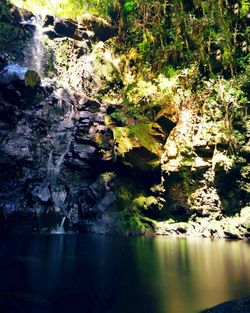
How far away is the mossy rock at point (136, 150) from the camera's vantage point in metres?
21.3

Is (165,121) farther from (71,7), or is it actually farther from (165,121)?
(71,7)

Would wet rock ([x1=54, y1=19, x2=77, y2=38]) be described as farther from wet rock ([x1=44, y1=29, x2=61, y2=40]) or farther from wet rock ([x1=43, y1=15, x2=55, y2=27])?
wet rock ([x1=43, y1=15, x2=55, y2=27])

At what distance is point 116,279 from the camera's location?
8.27 meters

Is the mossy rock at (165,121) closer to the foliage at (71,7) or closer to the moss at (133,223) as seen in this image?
the moss at (133,223)

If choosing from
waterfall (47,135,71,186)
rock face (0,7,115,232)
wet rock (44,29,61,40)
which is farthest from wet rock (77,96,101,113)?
wet rock (44,29,61,40)

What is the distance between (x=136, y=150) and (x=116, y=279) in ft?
44.6

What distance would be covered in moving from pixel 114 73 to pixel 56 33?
5.73 m

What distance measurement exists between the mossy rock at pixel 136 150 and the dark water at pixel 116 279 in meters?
9.07

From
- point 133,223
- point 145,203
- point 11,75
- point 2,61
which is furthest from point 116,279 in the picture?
point 2,61

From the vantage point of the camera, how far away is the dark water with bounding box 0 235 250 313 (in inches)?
245

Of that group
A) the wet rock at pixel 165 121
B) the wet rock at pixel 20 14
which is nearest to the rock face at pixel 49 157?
the wet rock at pixel 165 121

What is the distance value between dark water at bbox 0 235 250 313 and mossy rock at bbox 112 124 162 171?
357 inches

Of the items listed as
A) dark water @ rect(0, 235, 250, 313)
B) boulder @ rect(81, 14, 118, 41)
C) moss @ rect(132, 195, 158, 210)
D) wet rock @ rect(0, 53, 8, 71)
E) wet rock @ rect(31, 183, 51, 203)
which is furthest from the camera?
boulder @ rect(81, 14, 118, 41)

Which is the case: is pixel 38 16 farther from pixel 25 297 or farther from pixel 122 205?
pixel 25 297
